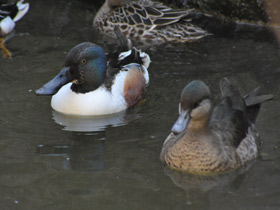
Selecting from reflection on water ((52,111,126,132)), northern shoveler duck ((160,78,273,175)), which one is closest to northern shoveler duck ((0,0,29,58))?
reflection on water ((52,111,126,132))

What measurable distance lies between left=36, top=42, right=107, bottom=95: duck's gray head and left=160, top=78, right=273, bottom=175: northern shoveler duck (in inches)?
71.7

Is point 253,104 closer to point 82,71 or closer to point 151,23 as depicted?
point 82,71

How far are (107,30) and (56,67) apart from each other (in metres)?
1.73

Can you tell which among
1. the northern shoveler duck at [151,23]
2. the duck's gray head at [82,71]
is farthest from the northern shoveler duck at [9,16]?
the duck's gray head at [82,71]

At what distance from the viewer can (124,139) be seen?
6.70 m

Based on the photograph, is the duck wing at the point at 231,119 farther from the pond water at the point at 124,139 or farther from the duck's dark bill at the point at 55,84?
the duck's dark bill at the point at 55,84

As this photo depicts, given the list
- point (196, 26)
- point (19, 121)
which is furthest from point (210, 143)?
point (196, 26)

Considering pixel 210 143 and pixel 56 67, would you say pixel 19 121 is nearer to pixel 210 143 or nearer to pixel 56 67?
pixel 56 67

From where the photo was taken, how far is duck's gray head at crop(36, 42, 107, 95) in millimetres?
7289

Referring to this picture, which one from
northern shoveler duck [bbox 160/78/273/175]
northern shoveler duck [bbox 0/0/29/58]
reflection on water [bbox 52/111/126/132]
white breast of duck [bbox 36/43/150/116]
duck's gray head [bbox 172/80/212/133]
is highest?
duck's gray head [bbox 172/80/212/133]

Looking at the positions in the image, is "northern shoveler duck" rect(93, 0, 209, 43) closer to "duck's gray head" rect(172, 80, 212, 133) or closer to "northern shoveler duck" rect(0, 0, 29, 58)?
"northern shoveler duck" rect(0, 0, 29, 58)

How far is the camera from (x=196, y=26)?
9.98 meters

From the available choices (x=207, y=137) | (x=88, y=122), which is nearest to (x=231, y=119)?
(x=207, y=137)

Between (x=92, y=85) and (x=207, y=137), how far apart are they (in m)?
2.32
